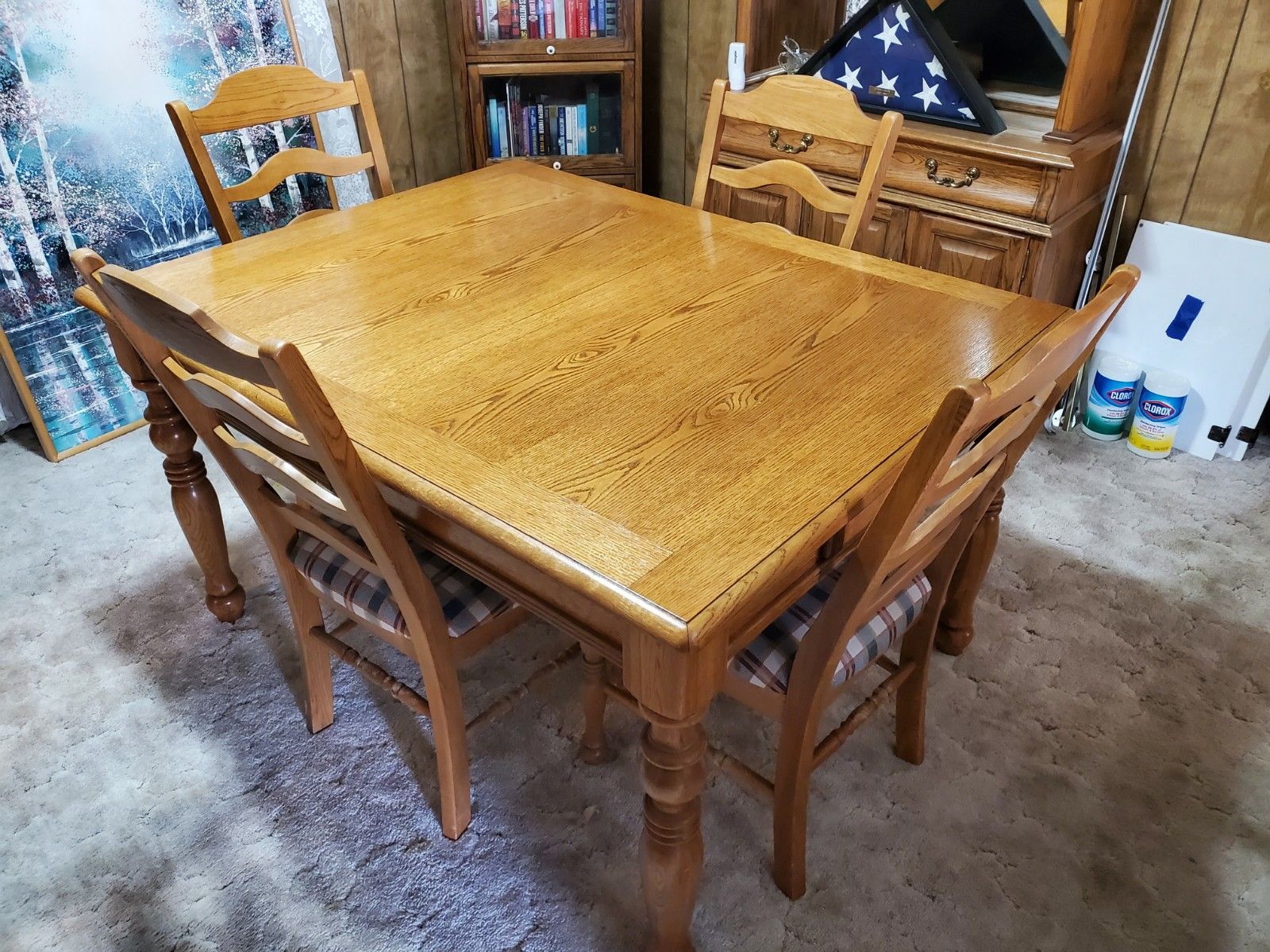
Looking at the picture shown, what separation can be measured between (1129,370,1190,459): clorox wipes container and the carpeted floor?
0.41 m

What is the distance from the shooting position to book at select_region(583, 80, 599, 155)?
10.1 feet

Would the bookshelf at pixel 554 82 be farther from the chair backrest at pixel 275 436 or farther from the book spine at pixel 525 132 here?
the chair backrest at pixel 275 436

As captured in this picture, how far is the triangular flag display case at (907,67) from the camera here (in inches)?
89.0

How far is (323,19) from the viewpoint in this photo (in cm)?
284

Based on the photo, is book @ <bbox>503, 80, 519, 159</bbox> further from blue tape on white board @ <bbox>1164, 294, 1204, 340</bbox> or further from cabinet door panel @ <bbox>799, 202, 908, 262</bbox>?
blue tape on white board @ <bbox>1164, 294, 1204, 340</bbox>

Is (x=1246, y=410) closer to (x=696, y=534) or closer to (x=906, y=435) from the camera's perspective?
(x=906, y=435)

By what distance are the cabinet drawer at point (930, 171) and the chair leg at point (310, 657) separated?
1.49 meters

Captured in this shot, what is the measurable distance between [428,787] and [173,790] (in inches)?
17.6

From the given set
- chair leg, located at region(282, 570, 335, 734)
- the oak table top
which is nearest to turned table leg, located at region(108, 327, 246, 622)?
the oak table top

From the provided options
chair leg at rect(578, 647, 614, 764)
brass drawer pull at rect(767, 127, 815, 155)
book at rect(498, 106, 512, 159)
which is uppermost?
brass drawer pull at rect(767, 127, 815, 155)

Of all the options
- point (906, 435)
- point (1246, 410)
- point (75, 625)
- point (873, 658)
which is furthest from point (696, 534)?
point (1246, 410)

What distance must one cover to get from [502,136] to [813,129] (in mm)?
1530

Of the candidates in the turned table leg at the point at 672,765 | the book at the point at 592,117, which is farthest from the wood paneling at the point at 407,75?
the turned table leg at the point at 672,765

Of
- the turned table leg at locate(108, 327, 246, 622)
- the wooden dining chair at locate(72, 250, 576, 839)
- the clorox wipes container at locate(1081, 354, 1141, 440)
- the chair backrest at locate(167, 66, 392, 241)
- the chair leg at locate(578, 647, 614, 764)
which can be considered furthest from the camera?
the clorox wipes container at locate(1081, 354, 1141, 440)
